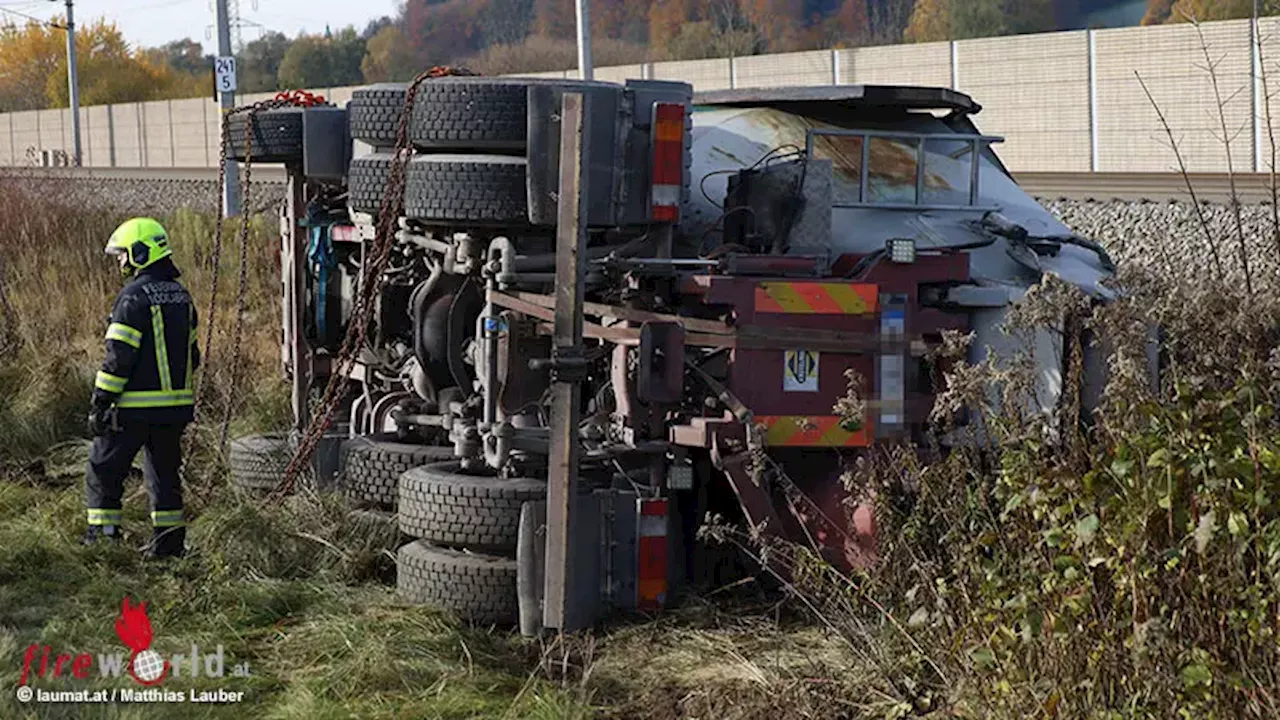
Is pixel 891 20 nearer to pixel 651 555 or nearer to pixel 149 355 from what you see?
pixel 149 355

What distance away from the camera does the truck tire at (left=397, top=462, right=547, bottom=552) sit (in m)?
6.54

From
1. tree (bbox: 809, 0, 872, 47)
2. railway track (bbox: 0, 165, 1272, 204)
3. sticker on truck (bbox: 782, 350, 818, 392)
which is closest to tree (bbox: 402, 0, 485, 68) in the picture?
tree (bbox: 809, 0, 872, 47)

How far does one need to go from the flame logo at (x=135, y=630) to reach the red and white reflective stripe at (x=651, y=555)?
5.71ft

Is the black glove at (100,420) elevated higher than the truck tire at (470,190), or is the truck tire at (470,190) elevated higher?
the truck tire at (470,190)

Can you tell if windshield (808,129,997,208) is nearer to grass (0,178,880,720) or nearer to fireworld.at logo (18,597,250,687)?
grass (0,178,880,720)

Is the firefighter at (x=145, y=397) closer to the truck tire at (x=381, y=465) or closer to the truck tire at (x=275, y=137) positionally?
the truck tire at (x=381, y=465)

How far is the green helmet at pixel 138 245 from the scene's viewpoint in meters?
7.82

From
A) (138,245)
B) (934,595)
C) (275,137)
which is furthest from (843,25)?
(934,595)

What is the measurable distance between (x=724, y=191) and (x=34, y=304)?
8.04m

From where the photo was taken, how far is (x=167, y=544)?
25.2ft

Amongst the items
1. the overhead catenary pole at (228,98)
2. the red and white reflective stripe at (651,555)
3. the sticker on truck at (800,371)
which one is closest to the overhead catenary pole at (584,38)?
the overhead catenary pole at (228,98)

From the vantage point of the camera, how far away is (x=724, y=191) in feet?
25.1

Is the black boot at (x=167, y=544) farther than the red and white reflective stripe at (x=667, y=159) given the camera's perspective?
Yes

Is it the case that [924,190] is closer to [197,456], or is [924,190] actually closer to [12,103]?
[197,456]
